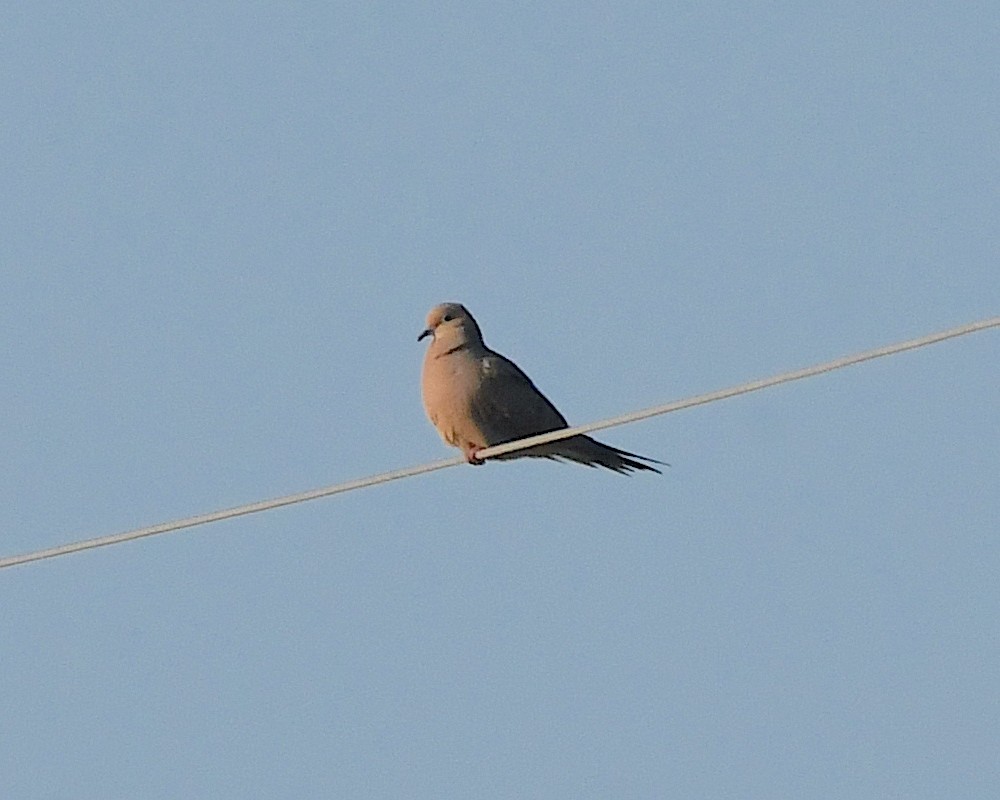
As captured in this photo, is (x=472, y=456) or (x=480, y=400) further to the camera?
(x=480, y=400)

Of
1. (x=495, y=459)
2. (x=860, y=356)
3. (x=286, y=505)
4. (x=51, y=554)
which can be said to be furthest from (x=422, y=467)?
(x=495, y=459)

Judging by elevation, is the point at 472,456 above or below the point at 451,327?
below

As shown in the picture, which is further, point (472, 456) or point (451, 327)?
point (451, 327)

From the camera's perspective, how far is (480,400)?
1031 centimetres

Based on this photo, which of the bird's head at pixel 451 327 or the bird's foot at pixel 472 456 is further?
the bird's head at pixel 451 327

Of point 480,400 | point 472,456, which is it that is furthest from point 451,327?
point 472,456

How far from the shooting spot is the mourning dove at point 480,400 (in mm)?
10289

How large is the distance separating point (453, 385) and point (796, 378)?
3745 mm

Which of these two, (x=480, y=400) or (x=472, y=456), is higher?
(x=480, y=400)

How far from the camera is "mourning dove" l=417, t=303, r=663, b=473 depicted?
1029cm

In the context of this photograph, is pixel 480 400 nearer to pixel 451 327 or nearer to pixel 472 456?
pixel 451 327

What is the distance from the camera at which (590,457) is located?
10508 millimetres

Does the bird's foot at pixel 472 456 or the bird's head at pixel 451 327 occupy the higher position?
the bird's head at pixel 451 327

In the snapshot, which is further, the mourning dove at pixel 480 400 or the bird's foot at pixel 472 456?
the mourning dove at pixel 480 400
